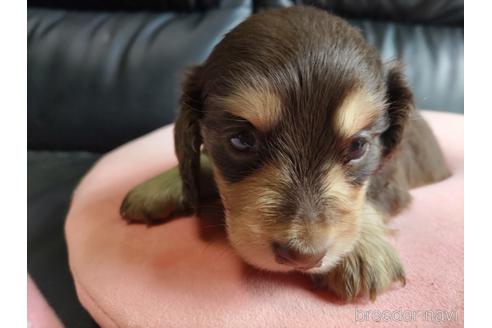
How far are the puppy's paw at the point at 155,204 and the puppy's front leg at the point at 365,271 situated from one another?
0.53m

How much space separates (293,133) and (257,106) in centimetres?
10

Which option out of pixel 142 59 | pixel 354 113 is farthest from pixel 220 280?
pixel 142 59

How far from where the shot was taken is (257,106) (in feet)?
3.70

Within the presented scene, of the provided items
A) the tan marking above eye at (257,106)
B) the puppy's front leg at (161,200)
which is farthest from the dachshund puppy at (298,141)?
the puppy's front leg at (161,200)

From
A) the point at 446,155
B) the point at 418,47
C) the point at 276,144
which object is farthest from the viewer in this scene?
the point at 418,47

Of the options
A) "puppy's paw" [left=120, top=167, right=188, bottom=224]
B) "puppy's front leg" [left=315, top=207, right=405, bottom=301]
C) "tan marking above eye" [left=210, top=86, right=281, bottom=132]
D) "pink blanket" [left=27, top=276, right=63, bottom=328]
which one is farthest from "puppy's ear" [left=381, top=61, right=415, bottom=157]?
"pink blanket" [left=27, top=276, right=63, bottom=328]

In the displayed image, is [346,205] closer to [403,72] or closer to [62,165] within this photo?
[403,72]

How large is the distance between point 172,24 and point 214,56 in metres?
1.67

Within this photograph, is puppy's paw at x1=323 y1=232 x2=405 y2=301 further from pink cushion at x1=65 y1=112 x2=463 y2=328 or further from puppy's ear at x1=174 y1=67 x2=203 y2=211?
puppy's ear at x1=174 y1=67 x2=203 y2=211

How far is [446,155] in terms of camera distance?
7.07ft

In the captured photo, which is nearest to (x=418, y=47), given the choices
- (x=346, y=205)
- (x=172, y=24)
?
(x=172, y=24)

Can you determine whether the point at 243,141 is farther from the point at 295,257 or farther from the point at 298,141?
the point at 295,257

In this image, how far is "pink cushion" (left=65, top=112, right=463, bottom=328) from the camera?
1188 millimetres

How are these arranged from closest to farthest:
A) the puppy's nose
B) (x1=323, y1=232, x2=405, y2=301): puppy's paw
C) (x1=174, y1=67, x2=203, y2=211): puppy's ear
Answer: the puppy's nose < (x1=323, y1=232, x2=405, y2=301): puppy's paw < (x1=174, y1=67, x2=203, y2=211): puppy's ear
